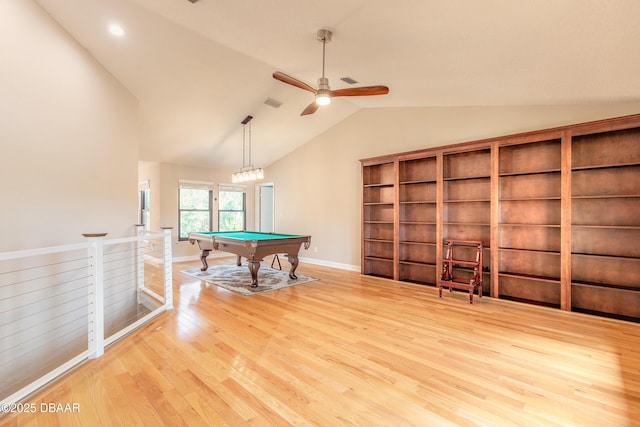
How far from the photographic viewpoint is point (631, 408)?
1.90 m

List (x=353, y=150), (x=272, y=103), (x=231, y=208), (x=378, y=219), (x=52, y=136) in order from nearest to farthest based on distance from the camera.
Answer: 1. (x=52, y=136)
2. (x=272, y=103)
3. (x=378, y=219)
4. (x=353, y=150)
5. (x=231, y=208)

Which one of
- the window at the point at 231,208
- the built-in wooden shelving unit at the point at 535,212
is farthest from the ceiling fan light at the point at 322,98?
the window at the point at 231,208

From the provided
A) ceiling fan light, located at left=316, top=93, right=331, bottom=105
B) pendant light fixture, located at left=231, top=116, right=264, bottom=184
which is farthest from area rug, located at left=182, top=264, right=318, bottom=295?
ceiling fan light, located at left=316, top=93, right=331, bottom=105

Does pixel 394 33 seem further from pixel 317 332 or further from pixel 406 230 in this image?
pixel 406 230

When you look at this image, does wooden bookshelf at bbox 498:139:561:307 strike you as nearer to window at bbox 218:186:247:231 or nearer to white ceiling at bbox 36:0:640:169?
white ceiling at bbox 36:0:640:169

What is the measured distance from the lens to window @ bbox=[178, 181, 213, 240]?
25.4 ft

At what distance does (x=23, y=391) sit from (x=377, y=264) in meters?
5.09

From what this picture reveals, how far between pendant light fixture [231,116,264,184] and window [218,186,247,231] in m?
1.06

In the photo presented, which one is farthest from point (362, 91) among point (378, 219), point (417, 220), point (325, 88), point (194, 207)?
point (194, 207)

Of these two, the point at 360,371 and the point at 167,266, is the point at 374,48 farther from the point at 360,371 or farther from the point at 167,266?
the point at 167,266

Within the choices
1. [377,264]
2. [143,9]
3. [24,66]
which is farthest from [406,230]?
[24,66]

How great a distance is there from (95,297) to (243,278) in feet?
10.0

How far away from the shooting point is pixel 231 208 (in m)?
8.73

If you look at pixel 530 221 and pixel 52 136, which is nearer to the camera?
pixel 52 136
